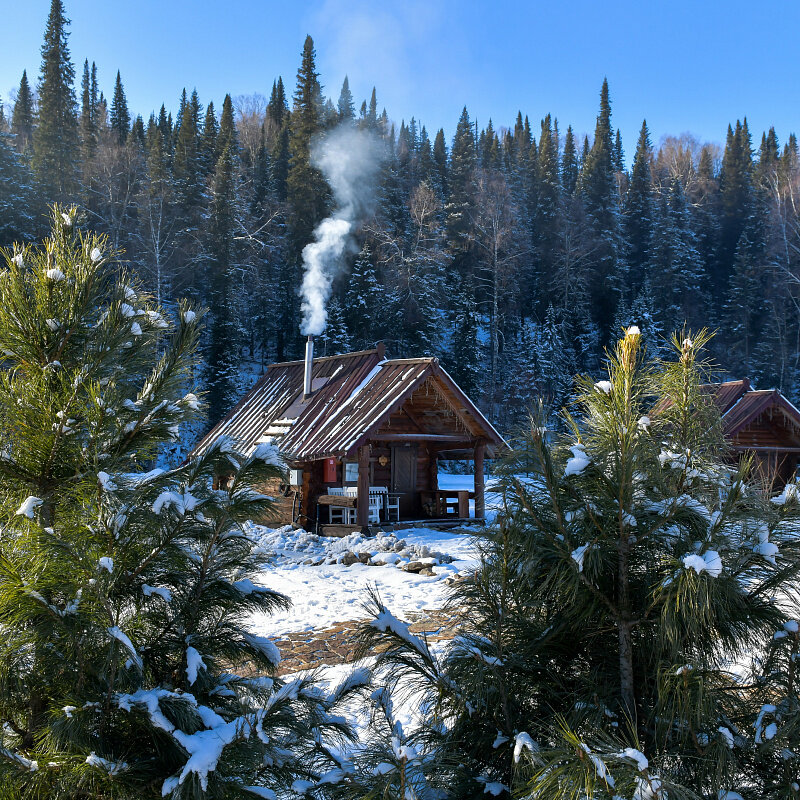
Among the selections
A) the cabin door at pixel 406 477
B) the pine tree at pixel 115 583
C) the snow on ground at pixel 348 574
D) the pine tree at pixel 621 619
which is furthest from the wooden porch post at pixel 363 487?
the pine tree at pixel 621 619

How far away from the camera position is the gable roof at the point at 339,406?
15922 mm

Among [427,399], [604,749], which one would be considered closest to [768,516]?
[604,749]

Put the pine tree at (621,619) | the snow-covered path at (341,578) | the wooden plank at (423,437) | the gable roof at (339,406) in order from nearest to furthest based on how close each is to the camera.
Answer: the pine tree at (621,619) < the snow-covered path at (341,578) < the gable roof at (339,406) < the wooden plank at (423,437)

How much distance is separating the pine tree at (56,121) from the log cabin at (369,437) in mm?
23423

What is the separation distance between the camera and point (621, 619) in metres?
Result: 2.56

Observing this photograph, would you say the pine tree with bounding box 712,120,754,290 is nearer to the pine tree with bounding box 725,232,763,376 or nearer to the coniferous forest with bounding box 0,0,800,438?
the coniferous forest with bounding box 0,0,800,438

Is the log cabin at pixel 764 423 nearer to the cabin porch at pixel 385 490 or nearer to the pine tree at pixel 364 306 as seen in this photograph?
the cabin porch at pixel 385 490

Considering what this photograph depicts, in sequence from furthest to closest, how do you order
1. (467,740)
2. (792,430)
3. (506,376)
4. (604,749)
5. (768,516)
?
1. (506,376)
2. (792,430)
3. (467,740)
4. (768,516)
5. (604,749)

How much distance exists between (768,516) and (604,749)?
Result: 109 cm

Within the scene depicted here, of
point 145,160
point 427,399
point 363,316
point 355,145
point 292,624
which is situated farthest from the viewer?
point 355,145

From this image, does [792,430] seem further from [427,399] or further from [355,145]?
[355,145]

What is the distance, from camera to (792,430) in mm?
20312

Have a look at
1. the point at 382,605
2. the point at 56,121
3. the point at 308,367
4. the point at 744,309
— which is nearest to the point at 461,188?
the point at 744,309

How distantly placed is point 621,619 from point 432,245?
3939 centimetres
